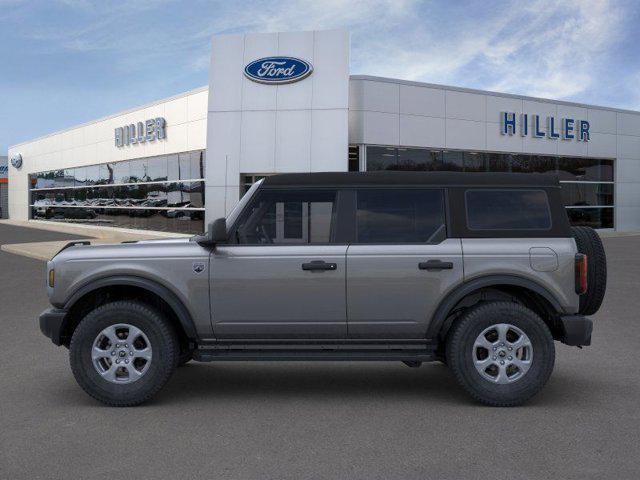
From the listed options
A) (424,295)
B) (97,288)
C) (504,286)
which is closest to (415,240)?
(424,295)

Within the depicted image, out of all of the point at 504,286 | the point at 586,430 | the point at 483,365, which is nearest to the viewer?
the point at 586,430

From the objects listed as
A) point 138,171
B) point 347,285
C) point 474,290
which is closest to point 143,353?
point 347,285

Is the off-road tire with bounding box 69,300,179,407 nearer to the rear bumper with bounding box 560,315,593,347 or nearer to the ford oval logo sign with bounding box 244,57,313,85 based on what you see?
the rear bumper with bounding box 560,315,593,347

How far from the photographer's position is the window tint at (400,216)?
5449 millimetres

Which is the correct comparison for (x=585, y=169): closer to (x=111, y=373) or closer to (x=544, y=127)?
(x=544, y=127)

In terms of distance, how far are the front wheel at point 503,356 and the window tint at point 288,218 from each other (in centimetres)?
134

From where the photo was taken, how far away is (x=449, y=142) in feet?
88.9

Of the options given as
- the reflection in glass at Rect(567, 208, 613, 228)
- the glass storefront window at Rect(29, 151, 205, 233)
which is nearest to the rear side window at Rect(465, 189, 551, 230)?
the glass storefront window at Rect(29, 151, 205, 233)

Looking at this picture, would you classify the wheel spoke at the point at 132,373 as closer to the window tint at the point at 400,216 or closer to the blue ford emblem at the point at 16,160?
the window tint at the point at 400,216

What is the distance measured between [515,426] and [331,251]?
6.06 feet

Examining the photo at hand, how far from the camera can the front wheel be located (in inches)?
207

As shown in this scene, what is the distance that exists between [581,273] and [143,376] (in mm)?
3474

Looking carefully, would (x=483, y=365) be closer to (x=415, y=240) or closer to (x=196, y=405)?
(x=415, y=240)

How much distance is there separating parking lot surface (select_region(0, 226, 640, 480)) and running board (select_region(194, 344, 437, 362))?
0.37 metres
